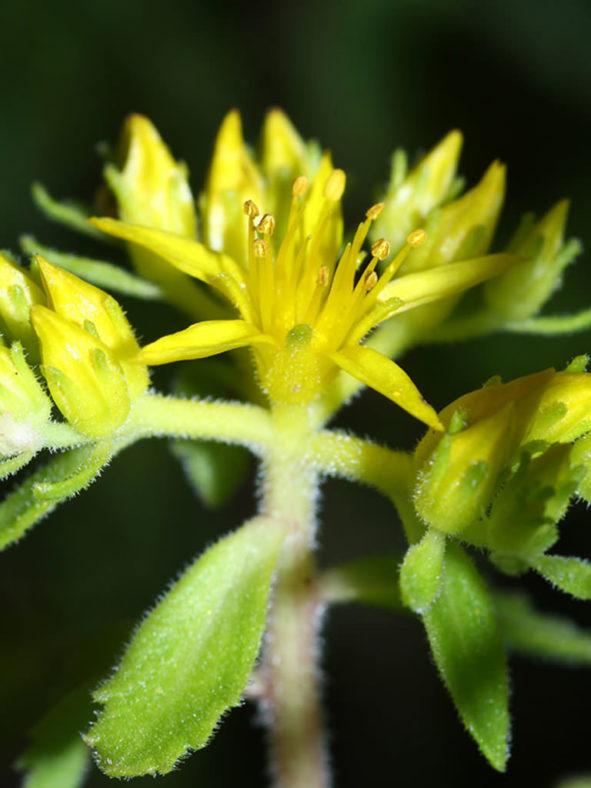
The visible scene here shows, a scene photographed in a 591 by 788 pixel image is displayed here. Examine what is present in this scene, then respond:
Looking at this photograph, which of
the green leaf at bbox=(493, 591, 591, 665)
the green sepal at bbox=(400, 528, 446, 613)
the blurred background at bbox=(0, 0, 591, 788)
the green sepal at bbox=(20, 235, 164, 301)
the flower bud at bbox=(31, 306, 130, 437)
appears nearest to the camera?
the green sepal at bbox=(400, 528, 446, 613)

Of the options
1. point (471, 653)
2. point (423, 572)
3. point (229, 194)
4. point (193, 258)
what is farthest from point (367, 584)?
point (229, 194)

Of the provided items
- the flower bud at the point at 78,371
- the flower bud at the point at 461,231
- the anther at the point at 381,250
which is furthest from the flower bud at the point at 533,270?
the flower bud at the point at 78,371

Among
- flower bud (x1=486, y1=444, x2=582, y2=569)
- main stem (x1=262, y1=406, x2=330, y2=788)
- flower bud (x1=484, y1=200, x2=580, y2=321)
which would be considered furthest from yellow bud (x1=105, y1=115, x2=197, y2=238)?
flower bud (x1=486, y1=444, x2=582, y2=569)

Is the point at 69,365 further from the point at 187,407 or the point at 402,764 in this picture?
the point at 402,764

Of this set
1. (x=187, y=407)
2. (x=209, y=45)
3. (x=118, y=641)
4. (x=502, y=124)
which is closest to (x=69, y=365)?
(x=187, y=407)

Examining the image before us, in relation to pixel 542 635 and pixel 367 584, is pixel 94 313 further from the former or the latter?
pixel 542 635

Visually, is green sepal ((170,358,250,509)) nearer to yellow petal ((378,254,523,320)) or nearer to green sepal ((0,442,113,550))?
green sepal ((0,442,113,550))

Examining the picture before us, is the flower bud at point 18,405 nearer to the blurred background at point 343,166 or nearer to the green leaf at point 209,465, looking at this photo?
the green leaf at point 209,465
